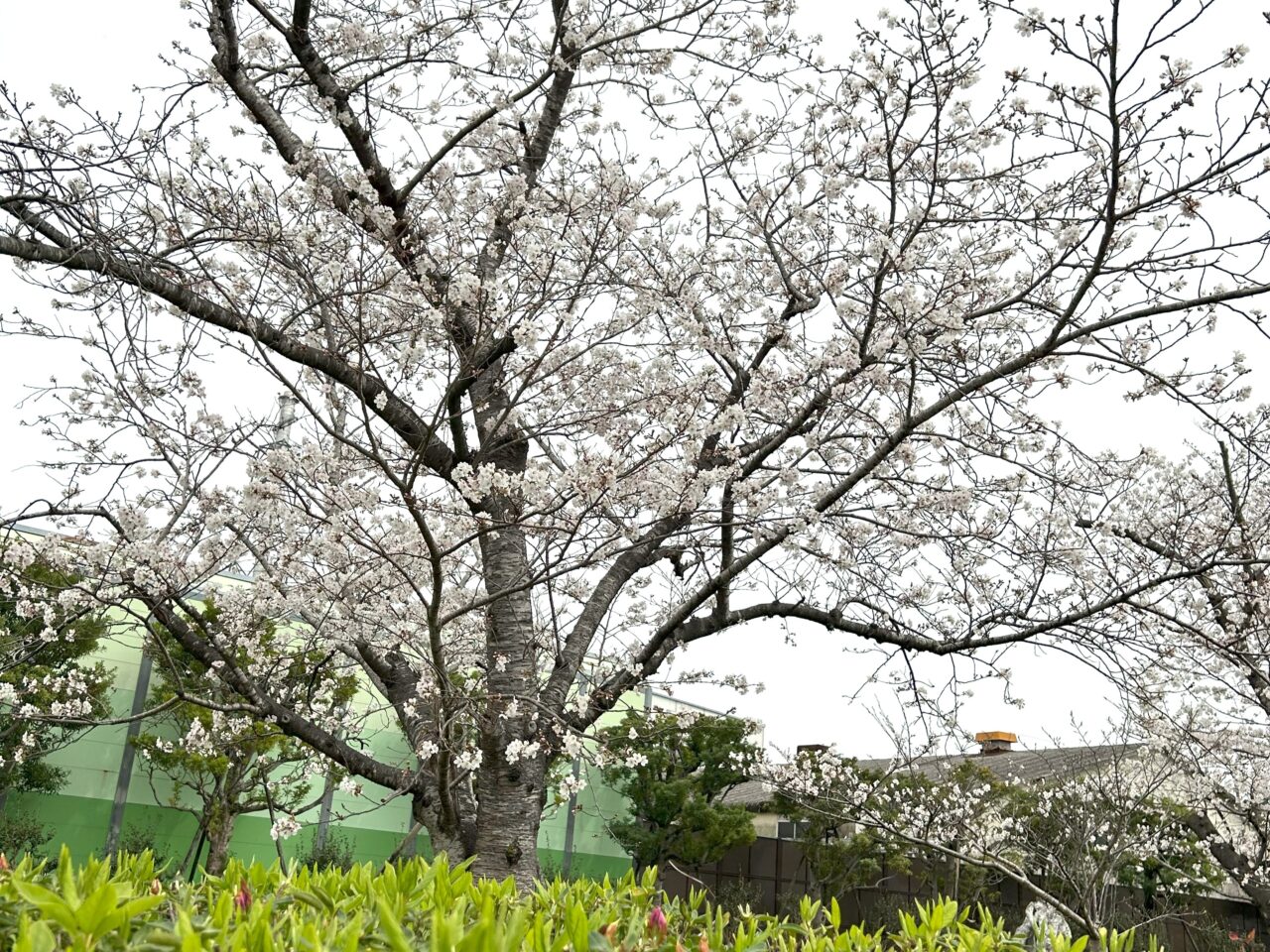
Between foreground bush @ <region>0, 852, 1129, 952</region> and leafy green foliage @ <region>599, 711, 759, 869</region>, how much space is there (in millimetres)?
12731

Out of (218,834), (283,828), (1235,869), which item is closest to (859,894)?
(1235,869)

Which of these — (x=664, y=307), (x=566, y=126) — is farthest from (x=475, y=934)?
(x=566, y=126)

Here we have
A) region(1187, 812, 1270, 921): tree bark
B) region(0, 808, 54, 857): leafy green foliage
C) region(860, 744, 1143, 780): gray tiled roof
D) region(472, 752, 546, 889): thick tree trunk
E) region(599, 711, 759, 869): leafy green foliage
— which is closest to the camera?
region(472, 752, 546, 889): thick tree trunk

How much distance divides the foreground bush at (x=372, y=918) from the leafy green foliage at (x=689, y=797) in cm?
1273

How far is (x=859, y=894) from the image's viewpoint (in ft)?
52.6

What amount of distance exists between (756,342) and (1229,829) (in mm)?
11451

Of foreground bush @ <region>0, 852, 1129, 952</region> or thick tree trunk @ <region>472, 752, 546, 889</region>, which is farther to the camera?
thick tree trunk @ <region>472, 752, 546, 889</region>

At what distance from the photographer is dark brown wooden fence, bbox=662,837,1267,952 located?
45.6ft

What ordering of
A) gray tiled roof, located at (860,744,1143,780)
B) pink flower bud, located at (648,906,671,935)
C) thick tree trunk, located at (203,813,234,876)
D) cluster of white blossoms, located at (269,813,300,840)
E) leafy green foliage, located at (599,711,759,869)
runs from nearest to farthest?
pink flower bud, located at (648,906,671,935) < cluster of white blossoms, located at (269,813,300,840) < gray tiled roof, located at (860,744,1143,780) < thick tree trunk, located at (203,813,234,876) < leafy green foliage, located at (599,711,759,869)

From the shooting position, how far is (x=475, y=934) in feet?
4.20

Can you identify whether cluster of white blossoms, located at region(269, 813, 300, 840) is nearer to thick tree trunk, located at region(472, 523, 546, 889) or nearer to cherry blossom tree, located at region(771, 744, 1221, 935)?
thick tree trunk, located at region(472, 523, 546, 889)

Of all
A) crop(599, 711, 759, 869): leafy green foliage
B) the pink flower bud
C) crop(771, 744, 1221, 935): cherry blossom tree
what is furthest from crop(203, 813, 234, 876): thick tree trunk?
the pink flower bud

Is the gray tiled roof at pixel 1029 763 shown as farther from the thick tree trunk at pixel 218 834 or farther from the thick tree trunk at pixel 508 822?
the thick tree trunk at pixel 218 834

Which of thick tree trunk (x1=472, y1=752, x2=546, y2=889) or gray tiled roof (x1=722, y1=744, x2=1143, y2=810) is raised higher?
gray tiled roof (x1=722, y1=744, x2=1143, y2=810)
